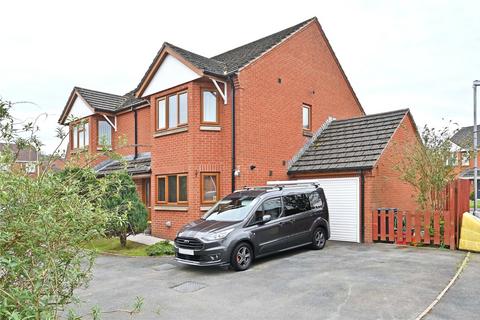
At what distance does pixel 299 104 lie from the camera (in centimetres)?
1585

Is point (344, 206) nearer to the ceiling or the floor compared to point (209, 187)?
nearer to the floor

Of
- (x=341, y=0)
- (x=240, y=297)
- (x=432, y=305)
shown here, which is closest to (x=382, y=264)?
(x=432, y=305)

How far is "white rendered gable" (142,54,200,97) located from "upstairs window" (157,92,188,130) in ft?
1.54

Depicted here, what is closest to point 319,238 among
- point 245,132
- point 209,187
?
point 209,187

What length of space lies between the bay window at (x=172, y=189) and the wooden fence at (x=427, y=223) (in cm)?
667

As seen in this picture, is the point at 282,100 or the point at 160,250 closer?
the point at 160,250

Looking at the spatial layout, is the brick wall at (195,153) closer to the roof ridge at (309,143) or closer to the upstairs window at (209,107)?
the upstairs window at (209,107)

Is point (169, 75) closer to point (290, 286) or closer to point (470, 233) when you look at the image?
point (290, 286)

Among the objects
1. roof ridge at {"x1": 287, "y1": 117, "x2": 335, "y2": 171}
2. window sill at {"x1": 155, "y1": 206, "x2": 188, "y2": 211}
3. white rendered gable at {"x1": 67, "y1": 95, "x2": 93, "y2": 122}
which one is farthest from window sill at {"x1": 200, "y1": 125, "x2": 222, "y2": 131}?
white rendered gable at {"x1": 67, "y1": 95, "x2": 93, "y2": 122}

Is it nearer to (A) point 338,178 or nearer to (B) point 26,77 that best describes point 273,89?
(A) point 338,178

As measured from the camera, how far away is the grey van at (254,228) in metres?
8.88

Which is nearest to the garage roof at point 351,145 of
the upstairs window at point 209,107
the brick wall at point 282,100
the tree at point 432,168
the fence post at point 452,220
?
the brick wall at point 282,100

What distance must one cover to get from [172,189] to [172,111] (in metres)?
3.01

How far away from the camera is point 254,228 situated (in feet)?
31.0
